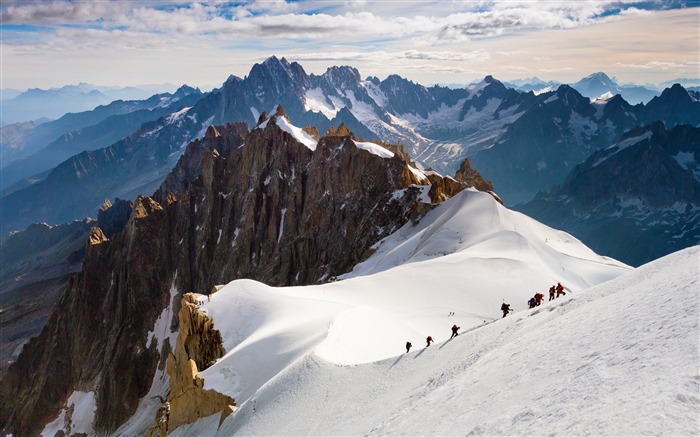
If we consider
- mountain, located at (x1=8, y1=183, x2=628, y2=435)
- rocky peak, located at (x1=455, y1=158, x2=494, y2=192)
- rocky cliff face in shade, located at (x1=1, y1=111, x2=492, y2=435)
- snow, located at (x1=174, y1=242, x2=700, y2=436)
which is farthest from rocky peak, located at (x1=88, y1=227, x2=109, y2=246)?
snow, located at (x1=174, y1=242, x2=700, y2=436)

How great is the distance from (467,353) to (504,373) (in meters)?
5.45

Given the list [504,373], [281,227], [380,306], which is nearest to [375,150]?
[281,227]

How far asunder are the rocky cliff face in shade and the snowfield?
48.0 meters

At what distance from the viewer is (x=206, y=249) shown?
13412 centimetres

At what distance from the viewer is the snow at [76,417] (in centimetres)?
9925

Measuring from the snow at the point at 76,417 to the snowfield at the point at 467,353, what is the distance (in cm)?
7513

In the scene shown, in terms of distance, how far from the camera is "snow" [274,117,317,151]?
131125mm

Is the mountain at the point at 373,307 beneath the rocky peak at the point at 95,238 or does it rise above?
above

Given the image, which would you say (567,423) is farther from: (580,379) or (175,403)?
(175,403)

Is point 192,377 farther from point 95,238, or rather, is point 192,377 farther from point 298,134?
point 95,238

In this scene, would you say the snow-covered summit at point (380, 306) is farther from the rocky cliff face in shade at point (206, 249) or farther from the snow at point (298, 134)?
the snow at point (298, 134)

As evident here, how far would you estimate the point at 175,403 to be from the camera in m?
36.3

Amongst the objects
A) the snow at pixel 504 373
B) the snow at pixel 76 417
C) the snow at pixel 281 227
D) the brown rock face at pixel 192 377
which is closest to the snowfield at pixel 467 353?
the snow at pixel 504 373

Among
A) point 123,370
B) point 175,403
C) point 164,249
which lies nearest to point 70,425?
point 123,370
